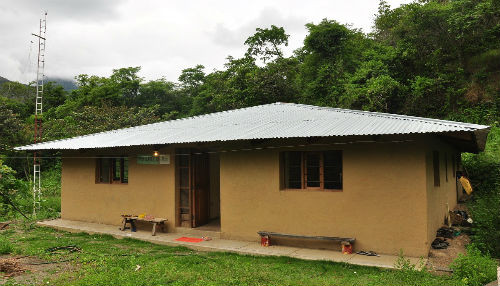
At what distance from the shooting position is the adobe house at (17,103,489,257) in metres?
7.46

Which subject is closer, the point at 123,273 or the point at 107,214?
the point at 123,273

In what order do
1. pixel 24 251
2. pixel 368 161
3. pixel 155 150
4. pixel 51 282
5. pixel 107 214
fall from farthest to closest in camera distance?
pixel 107 214, pixel 155 150, pixel 24 251, pixel 368 161, pixel 51 282

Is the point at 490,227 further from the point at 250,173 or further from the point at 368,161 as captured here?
the point at 250,173

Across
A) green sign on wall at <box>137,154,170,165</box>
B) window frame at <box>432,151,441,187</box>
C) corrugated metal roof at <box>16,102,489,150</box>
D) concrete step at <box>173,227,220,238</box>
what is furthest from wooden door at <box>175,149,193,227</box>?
window frame at <box>432,151,441,187</box>

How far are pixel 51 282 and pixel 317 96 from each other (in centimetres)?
2137

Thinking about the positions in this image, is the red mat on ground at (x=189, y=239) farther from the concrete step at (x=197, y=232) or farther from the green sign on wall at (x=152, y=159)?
the green sign on wall at (x=152, y=159)

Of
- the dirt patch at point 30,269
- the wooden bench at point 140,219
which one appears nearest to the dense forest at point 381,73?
the wooden bench at point 140,219

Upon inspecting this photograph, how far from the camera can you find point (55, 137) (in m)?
25.4

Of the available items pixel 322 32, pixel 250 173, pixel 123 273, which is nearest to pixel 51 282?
pixel 123 273

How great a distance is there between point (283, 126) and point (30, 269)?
6.17 metres

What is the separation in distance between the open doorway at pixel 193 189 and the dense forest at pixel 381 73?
1166 cm

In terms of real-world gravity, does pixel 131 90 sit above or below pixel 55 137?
above

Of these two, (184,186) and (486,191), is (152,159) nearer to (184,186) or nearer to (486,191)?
(184,186)

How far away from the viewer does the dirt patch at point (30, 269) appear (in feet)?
20.9
